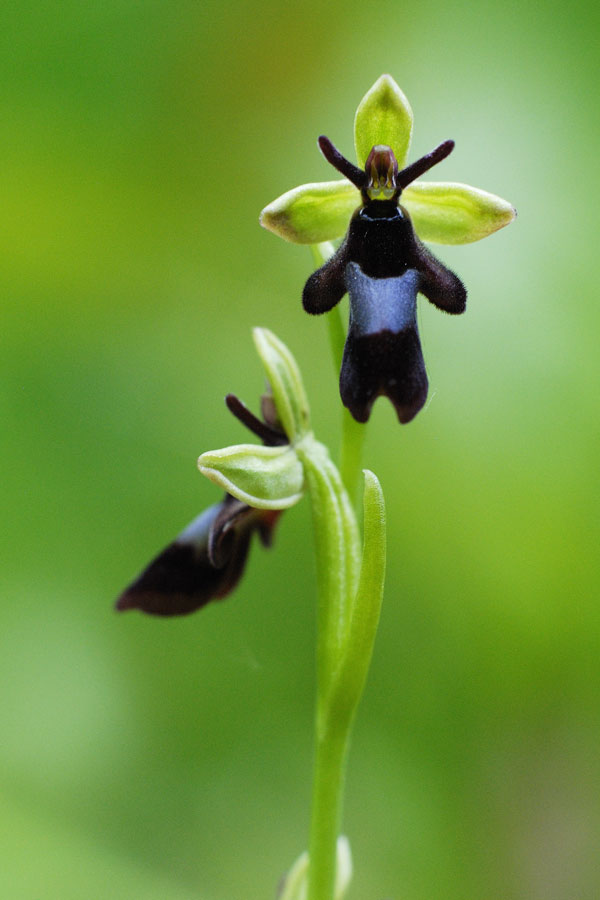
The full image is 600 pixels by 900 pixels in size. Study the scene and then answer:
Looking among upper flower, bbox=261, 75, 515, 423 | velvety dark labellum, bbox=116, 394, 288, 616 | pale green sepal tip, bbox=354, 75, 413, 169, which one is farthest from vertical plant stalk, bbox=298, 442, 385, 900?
pale green sepal tip, bbox=354, 75, 413, 169

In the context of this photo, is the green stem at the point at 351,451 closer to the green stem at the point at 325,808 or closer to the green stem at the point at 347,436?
the green stem at the point at 347,436

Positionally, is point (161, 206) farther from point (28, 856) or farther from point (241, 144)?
point (28, 856)

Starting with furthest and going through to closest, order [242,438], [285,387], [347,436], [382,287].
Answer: [242,438] < [285,387] < [347,436] < [382,287]

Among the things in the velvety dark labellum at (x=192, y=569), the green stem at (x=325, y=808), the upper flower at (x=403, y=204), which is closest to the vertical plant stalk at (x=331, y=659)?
the green stem at (x=325, y=808)

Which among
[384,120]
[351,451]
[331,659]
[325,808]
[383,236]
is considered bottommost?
[325,808]

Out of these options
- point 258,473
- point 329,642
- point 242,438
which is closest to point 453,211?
point 258,473

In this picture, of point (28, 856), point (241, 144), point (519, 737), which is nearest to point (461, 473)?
point (519, 737)

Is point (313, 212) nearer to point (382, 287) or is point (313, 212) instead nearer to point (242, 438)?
point (382, 287)
